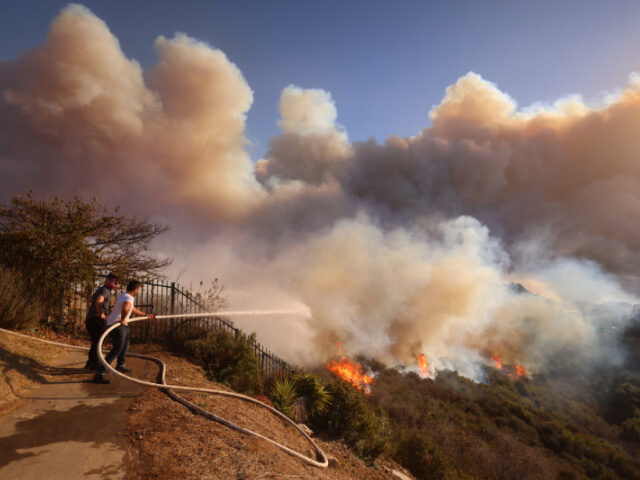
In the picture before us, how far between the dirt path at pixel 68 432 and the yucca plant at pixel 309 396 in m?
4.87

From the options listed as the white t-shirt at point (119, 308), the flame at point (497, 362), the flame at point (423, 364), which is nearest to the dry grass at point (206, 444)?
the white t-shirt at point (119, 308)

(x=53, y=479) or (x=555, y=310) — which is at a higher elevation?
(x=555, y=310)

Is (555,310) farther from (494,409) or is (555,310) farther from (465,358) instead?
(494,409)

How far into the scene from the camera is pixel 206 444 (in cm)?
394

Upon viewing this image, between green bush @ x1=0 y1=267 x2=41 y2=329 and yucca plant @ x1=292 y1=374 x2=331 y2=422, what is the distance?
22.2 feet

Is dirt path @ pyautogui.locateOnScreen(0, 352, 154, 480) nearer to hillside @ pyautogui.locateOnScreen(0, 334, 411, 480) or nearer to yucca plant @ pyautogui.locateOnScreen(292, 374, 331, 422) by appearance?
hillside @ pyautogui.locateOnScreen(0, 334, 411, 480)

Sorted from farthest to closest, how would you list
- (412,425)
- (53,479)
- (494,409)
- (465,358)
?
(465,358), (494,409), (412,425), (53,479)

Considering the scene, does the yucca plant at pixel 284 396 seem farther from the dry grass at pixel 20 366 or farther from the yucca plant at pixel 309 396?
the dry grass at pixel 20 366

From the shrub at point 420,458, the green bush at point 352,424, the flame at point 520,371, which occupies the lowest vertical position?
the shrub at point 420,458

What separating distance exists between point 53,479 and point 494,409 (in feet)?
127

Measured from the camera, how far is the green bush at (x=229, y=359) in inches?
306

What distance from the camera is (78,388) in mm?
5250

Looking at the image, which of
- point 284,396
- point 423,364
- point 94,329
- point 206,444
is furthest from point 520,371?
point 94,329

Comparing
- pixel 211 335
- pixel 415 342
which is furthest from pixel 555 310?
pixel 211 335
